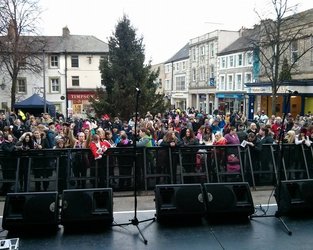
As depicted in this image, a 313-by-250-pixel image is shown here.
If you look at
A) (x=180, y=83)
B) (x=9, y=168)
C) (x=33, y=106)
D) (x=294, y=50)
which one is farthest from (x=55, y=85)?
(x=9, y=168)

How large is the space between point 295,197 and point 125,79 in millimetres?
15822

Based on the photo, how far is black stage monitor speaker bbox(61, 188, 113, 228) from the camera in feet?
22.0

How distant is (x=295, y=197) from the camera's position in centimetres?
747

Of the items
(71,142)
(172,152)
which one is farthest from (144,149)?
(71,142)

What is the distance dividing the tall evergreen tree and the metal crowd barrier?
10683mm

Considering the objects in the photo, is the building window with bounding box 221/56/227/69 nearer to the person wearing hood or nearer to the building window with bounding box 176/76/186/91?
the building window with bounding box 176/76/186/91

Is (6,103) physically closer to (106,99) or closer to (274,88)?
(106,99)

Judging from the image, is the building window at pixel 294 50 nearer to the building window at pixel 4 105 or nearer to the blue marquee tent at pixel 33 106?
the blue marquee tent at pixel 33 106

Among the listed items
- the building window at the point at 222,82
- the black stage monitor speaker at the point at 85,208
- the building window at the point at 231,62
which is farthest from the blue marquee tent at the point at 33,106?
the building window at the point at 222,82

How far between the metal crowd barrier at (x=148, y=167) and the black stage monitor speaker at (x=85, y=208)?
2267 mm

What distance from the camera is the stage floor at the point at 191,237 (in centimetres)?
618

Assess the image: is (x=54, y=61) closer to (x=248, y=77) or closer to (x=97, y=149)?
(x=248, y=77)

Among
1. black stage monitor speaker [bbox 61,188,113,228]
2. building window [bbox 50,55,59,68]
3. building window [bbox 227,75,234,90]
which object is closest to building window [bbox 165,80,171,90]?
building window [bbox 227,75,234,90]

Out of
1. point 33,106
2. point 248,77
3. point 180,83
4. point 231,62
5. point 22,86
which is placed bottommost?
point 33,106
